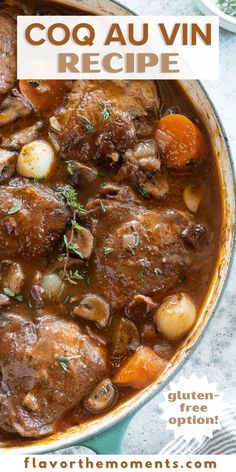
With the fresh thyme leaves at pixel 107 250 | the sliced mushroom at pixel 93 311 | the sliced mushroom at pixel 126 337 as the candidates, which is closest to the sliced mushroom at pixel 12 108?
the fresh thyme leaves at pixel 107 250

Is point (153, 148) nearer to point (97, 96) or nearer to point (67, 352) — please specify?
point (97, 96)

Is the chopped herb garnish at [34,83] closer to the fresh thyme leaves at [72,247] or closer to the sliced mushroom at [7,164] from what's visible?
the sliced mushroom at [7,164]

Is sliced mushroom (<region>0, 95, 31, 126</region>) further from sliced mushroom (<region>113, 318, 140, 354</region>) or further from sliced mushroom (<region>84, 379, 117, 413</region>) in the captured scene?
sliced mushroom (<region>84, 379, 117, 413</region>)

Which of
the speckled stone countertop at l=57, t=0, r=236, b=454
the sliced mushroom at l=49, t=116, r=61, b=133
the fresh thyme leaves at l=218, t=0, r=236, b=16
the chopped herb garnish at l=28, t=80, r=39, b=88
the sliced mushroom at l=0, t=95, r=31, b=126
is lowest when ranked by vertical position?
the speckled stone countertop at l=57, t=0, r=236, b=454

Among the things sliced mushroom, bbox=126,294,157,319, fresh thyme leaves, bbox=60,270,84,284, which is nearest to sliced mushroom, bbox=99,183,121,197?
fresh thyme leaves, bbox=60,270,84,284

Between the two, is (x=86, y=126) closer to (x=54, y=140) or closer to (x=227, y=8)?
(x=54, y=140)
